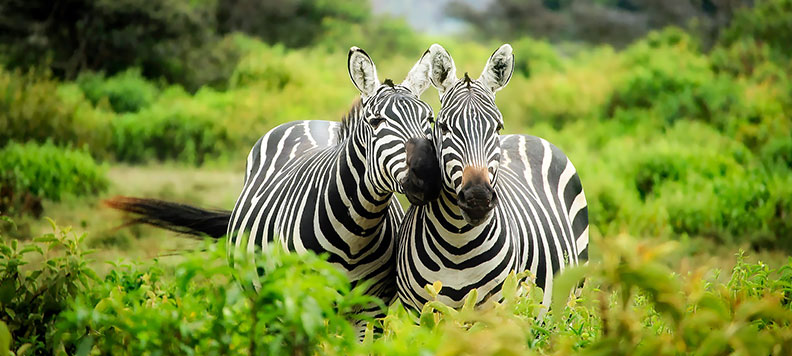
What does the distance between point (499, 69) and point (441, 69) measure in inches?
9.6

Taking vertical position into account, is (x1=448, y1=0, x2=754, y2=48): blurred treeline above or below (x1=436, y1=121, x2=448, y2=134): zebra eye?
above

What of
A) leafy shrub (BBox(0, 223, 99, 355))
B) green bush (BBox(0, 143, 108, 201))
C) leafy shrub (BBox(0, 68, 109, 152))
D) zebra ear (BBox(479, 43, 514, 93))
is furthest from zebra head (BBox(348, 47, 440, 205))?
leafy shrub (BBox(0, 68, 109, 152))

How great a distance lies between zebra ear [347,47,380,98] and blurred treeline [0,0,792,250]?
163 inches

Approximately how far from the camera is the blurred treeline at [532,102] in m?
7.12

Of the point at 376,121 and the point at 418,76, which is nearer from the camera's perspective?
the point at 376,121

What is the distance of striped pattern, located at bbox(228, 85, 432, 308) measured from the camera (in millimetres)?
2818

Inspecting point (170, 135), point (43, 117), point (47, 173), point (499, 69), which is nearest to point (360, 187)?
point (499, 69)

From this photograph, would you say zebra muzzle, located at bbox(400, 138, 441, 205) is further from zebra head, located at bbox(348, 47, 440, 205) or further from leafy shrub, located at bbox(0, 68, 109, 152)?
leafy shrub, located at bbox(0, 68, 109, 152)

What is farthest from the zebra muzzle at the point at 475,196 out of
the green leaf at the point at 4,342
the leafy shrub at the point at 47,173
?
the leafy shrub at the point at 47,173

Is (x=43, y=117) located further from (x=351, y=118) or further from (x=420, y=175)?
(x=420, y=175)

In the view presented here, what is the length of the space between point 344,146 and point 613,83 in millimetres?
9805

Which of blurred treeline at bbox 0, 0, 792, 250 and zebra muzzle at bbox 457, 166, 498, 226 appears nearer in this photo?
zebra muzzle at bbox 457, 166, 498, 226

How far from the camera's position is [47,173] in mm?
7078

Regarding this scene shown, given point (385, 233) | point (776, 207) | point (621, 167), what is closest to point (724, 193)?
point (776, 207)
